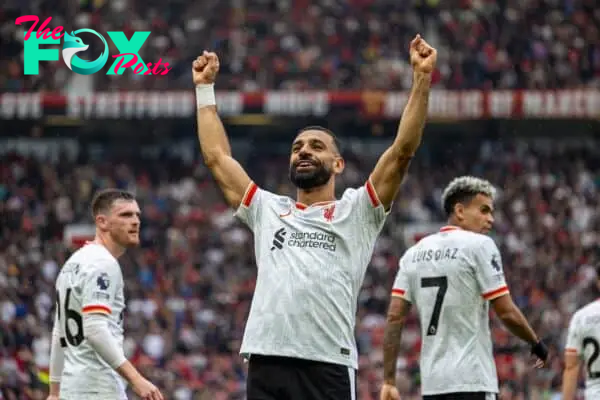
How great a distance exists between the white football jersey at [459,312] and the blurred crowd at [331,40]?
19.7 m

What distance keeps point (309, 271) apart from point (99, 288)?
1.92 metres

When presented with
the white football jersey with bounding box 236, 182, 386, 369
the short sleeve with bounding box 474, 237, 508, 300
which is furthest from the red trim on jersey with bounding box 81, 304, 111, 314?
the short sleeve with bounding box 474, 237, 508, 300

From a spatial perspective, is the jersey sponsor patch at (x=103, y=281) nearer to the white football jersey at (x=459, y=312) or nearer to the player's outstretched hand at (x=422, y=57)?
the white football jersey at (x=459, y=312)

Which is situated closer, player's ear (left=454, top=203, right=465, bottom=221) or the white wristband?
the white wristband

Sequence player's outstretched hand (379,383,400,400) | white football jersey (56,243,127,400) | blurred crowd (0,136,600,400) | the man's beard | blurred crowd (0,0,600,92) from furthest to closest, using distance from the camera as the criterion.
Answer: blurred crowd (0,0,600,92) → blurred crowd (0,136,600,400) → player's outstretched hand (379,383,400,400) → white football jersey (56,243,127,400) → the man's beard

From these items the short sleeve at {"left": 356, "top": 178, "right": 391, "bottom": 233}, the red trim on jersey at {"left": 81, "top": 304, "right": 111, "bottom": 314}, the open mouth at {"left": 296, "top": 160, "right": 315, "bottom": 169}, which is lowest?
the red trim on jersey at {"left": 81, "top": 304, "right": 111, "bottom": 314}

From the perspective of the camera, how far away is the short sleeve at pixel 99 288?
24.1 feet

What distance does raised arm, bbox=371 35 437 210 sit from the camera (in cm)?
595

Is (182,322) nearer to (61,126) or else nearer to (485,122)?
(61,126)

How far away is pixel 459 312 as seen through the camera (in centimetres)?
743

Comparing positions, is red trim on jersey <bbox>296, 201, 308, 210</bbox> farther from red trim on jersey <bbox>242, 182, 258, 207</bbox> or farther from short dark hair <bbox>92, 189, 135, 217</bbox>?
short dark hair <bbox>92, 189, 135, 217</bbox>

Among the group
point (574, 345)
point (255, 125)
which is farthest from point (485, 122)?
point (574, 345)

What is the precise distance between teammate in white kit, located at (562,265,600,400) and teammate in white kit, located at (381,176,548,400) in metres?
1.49

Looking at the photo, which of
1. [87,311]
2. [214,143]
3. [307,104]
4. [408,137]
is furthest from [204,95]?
[307,104]
